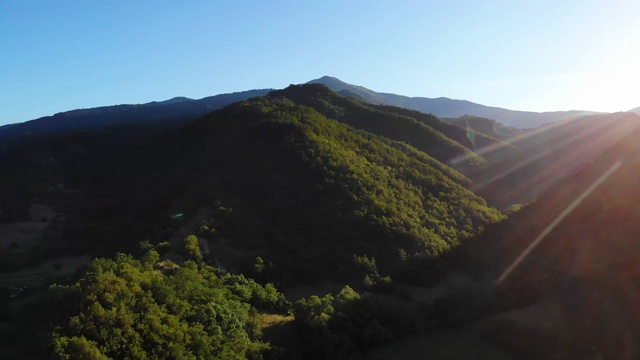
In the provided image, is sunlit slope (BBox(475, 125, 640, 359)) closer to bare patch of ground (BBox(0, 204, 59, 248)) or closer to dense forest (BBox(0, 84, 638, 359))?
dense forest (BBox(0, 84, 638, 359))

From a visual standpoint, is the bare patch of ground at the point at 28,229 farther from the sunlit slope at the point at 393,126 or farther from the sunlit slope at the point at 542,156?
the sunlit slope at the point at 542,156

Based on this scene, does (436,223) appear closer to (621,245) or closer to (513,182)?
(621,245)

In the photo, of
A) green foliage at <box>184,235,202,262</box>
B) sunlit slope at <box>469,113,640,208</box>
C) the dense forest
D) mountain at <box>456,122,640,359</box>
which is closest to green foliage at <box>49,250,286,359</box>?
the dense forest

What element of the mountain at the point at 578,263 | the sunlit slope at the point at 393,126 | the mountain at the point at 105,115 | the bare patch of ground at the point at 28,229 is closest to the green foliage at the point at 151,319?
the mountain at the point at 578,263

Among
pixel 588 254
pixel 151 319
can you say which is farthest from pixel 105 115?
pixel 588 254

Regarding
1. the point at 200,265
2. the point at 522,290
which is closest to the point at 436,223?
the point at 522,290

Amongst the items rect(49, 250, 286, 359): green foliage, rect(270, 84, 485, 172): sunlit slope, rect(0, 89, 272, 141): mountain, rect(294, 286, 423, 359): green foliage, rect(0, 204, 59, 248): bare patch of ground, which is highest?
rect(0, 89, 272, 141): mountain
